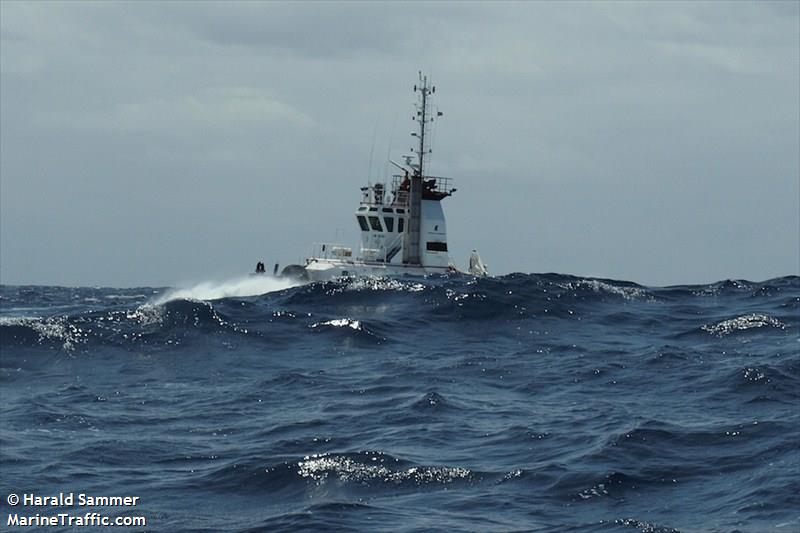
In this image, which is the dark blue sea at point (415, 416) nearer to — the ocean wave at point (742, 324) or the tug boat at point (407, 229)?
the ocean wave at point (742, 324)

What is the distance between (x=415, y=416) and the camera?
72.9 ft

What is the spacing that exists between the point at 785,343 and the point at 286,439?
49.1ft

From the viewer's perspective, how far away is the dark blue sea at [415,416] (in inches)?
650

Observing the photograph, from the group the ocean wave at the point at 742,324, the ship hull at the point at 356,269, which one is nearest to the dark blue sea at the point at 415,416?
the ocean wave at the point at 742,324

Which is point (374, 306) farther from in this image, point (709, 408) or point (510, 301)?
point (709, 408)

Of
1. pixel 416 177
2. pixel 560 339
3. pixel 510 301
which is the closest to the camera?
pixel 560 339

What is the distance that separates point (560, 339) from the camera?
3209 centimetres

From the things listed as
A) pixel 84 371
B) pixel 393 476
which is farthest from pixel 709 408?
pixel 84 371

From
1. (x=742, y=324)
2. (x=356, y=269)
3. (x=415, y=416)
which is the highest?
(x=356, y=269)

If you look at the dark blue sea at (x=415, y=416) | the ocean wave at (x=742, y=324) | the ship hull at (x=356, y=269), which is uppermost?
the ship hull at (x=356, y=269)

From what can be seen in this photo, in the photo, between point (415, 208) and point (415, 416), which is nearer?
point (415, 416)

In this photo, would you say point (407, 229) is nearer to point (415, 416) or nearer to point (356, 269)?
point (356, 269)

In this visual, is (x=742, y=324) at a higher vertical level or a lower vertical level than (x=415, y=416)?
higher

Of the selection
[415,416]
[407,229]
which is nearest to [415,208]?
[407,229]
